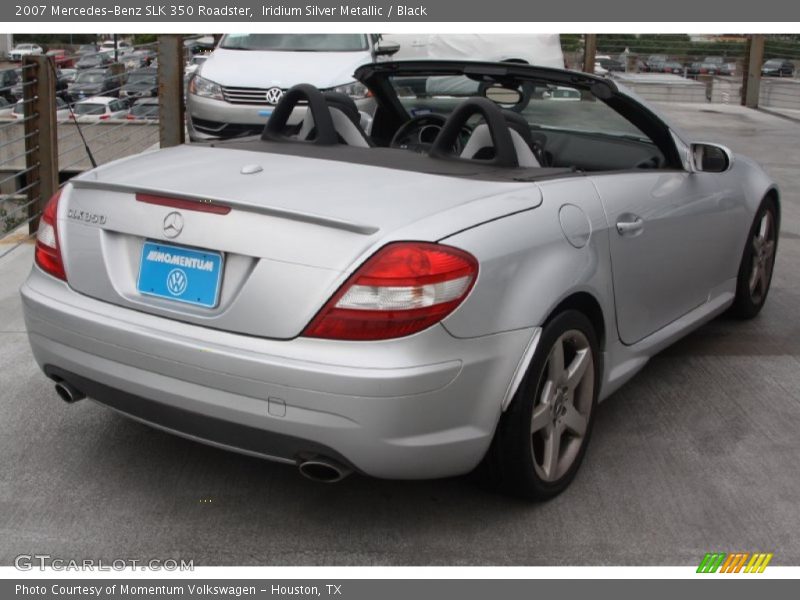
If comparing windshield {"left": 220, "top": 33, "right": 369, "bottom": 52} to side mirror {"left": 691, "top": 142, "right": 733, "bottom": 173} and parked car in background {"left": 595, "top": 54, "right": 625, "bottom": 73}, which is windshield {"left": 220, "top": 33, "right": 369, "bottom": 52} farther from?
parked car in background {"left": 595, "top": 54, "right": 625, "bottom": 73}

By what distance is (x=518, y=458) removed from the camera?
342 centimetres

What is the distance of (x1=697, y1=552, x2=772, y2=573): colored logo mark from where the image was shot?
10.8 feet

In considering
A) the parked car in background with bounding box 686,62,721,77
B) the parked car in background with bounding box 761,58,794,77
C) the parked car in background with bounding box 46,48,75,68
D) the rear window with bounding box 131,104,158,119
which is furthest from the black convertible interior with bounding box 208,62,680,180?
the parked car in background with bounding box 686,62,721,77

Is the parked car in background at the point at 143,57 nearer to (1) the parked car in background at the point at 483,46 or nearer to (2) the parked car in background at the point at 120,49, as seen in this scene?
(2) the parked car in background at the point at 120,49

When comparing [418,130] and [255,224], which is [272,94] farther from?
[255,224]

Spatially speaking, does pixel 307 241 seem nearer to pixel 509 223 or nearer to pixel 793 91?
pixel 509 223

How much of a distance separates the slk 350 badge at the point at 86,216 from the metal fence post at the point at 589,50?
1916 cm

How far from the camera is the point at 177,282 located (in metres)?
3.27

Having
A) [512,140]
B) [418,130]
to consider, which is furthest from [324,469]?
[418,130]

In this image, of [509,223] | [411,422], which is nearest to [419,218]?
[509,223]

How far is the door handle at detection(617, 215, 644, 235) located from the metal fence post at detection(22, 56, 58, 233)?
16.3 feet

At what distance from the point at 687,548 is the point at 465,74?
2.27 m

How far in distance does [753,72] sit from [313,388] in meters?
23.1

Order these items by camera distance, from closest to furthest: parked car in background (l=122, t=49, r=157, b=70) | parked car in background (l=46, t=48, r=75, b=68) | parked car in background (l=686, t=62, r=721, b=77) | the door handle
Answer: the door handle → parked car in background (l=46, t=48, r=75, b=68) → parked car in background (l=122, t=49, r=157, b=70) → parked car in background (l=686, t=62, r=721, b=77)
